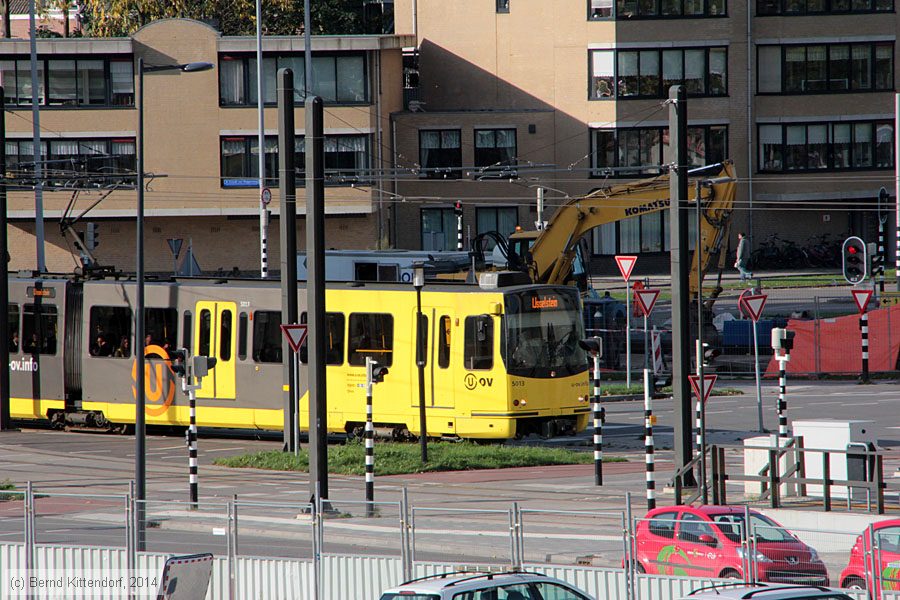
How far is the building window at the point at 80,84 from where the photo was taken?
5603cm

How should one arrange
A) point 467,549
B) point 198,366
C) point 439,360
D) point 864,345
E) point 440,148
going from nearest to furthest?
point 467,549 < point 198,366 < point 439,360 < point 864,345 < point 440,148

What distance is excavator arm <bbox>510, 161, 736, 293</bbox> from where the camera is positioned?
38344 millimetres

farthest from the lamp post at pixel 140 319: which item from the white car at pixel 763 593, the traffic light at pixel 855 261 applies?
the traffic light at pixel 855 261

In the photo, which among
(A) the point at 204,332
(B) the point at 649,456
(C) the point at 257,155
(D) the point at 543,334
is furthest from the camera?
(C) the point at 257,155

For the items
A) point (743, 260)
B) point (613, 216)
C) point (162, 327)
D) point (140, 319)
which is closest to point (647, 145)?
point (743, 260)

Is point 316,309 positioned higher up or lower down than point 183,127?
lower down

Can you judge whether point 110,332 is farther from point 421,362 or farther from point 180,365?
point 421,362

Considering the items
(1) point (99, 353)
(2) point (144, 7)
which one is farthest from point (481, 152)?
(1) point (99, 353)

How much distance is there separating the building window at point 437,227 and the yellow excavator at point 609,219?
21.8 metres

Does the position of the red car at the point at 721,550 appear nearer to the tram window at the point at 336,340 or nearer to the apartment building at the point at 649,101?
the tram window at the point at 336,340

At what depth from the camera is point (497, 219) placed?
6438cm

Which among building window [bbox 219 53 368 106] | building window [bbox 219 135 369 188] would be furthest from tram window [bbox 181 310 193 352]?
building window [bbox 219 53 368 106]

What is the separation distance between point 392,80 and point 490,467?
37528 mm

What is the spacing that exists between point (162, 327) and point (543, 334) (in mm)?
8658
